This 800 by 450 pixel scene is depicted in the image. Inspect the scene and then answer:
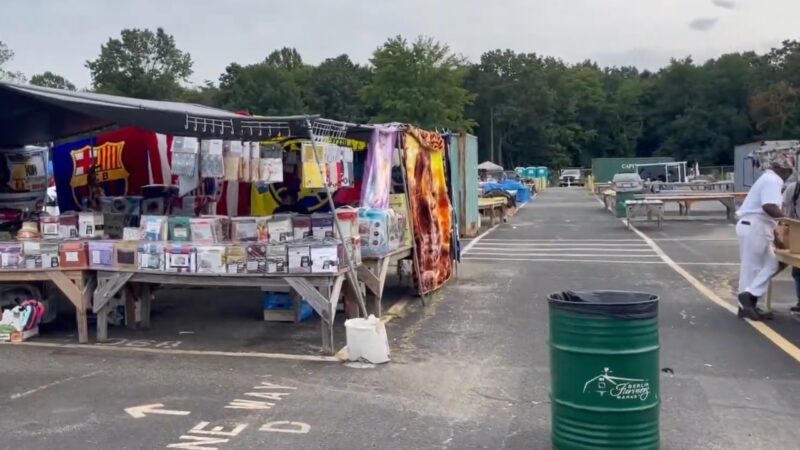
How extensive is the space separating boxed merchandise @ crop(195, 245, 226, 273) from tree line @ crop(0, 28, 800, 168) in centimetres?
6306

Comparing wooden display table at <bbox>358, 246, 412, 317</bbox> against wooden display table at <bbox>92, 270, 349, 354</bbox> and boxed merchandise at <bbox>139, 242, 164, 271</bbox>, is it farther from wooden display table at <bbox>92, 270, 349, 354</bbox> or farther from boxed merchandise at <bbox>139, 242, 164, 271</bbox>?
boxed merchandise at <bbox>139, 242, 164, 271</bbox>

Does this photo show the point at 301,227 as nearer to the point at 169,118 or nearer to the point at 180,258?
the point at 180,258

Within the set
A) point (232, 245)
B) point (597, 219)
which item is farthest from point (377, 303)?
point (597, 219)

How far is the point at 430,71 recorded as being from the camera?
72.4 metres

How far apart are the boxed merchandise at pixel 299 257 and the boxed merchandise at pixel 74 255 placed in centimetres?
226

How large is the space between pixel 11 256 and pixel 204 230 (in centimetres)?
212

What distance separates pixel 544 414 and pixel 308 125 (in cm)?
341

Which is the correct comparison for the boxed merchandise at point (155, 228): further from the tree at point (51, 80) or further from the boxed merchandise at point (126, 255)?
the tree at point (51, 80)

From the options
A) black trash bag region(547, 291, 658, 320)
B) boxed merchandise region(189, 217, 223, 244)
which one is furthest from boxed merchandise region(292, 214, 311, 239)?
black trash bag region(547, 291, 658, 320)

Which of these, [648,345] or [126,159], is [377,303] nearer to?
[126,159]

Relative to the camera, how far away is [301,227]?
833 cm

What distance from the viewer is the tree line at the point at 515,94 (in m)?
73.6

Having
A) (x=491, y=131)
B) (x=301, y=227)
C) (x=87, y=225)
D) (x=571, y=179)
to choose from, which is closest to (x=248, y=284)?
(x=301, y=227)

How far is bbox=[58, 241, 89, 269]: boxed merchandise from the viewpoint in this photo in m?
8.61
